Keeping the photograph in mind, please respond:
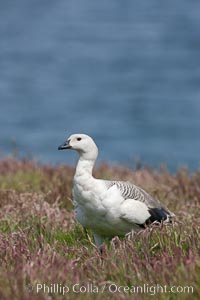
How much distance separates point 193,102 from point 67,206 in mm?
22265

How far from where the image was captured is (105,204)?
26.3 feet

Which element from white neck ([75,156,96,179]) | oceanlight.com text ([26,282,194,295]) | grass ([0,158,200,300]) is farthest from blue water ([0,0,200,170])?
oceanlight.com text ([26,282,194,295])

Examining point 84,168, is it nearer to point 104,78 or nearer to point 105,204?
point 105,204

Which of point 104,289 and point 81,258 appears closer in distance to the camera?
point 104,289

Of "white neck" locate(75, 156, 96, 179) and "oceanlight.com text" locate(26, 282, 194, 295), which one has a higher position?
"white neck" locate(75, 156, 96, 179)

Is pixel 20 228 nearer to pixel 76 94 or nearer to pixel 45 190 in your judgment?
pixel 45 190

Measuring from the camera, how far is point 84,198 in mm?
8094

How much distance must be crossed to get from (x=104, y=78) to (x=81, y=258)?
29.4m

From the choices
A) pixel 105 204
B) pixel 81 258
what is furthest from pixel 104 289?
pixel 105 204

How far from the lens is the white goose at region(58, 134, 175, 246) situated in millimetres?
8023

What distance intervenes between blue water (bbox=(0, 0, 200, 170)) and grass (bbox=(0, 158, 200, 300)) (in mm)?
12805

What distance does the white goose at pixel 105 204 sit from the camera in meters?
8.02

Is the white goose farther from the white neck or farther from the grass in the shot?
the grass

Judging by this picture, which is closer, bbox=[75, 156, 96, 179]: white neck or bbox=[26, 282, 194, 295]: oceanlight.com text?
bbox=[26, 282, 194, 295]: oceanlight.com text
